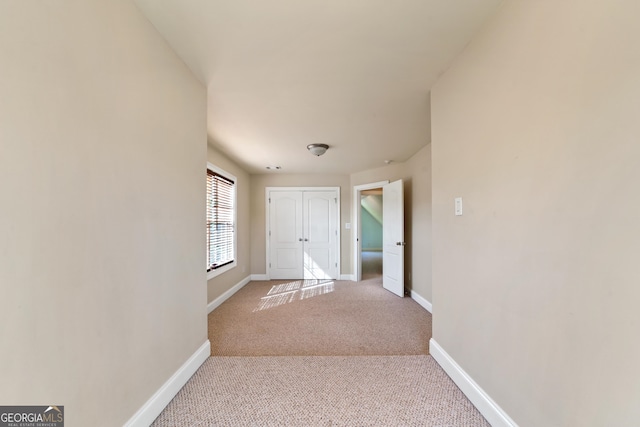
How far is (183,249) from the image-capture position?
187 cm

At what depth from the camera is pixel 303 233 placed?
5.54 metres

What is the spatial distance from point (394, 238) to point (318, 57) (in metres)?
3.31

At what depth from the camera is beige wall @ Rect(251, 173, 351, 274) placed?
549 cm

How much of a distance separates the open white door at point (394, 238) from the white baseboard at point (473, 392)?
2.16 meters

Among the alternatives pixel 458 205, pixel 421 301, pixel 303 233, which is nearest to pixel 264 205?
pixel 303 233

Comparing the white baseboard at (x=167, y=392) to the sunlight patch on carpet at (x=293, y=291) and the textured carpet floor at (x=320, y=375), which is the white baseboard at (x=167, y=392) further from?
the sunlight patch on carpet at (x=293, y=291)

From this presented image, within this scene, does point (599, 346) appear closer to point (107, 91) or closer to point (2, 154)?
point (2, 154)

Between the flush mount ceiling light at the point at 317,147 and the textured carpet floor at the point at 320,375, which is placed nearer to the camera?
the textured carpet floor at the point at 320,375

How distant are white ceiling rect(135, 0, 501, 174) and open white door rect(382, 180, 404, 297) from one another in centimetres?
138

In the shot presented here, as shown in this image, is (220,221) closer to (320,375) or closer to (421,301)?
(320,375)

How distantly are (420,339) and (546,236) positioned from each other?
1.91 meters

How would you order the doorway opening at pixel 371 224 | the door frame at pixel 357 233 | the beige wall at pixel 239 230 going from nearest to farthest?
the beige wall at pixel 239 230
the door frame at pixel 357 233
the doorway opening at pixel 371 224

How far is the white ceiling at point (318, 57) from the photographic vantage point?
1.41 m

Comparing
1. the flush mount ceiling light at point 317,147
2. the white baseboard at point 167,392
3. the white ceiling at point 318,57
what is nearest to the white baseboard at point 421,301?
the white ceiling at point 318,57
